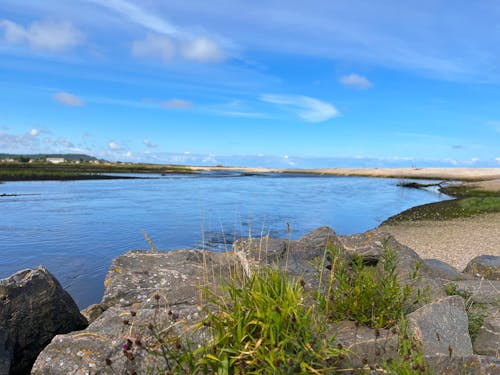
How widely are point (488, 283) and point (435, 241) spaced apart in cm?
1476

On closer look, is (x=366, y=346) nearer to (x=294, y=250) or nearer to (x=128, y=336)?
(x=128, y=336)

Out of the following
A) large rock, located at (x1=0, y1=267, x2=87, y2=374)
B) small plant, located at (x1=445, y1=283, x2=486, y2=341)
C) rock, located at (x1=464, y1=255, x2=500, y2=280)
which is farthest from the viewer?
rock, located at (x1=464, y1=255, x2=500, y2=280)

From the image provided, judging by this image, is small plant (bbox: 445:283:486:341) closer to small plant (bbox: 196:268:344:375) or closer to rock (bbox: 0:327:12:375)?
small plant (bbox: 196:268:344:375)

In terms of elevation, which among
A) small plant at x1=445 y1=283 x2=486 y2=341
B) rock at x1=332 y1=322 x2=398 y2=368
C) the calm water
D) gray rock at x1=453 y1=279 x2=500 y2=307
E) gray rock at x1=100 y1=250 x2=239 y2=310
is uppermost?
gray rock at x1=100 y1=250 x2=239 y2=310

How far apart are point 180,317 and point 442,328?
11.5ft

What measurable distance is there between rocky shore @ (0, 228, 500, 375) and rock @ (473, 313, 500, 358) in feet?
0.04

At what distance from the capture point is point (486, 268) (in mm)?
11680

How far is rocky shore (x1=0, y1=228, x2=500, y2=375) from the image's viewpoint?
16.0ft

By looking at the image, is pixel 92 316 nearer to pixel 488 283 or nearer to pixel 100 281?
pixel 100 281

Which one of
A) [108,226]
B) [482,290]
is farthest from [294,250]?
[108,226]

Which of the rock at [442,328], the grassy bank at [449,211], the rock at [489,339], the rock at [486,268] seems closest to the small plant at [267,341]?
the rock at [442,328]

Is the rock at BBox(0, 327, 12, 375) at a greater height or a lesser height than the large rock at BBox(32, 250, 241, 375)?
lesser

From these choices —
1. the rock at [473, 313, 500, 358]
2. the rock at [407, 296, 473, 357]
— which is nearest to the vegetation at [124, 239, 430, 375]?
the rock at [407, 296, 473, 357]

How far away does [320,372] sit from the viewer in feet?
14.3
